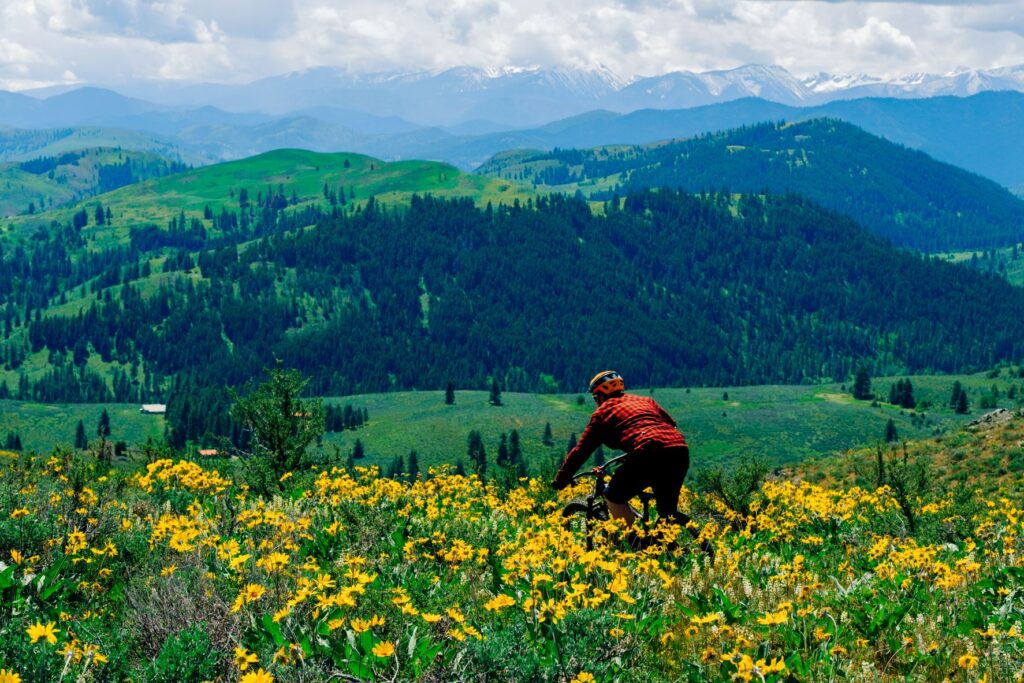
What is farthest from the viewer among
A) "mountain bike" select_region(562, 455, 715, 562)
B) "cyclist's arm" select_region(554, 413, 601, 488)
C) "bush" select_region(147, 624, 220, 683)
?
"mountain bike" select_region(562, 455, 715, 562)

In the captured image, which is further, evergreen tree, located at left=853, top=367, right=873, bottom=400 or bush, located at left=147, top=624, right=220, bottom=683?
evergreen tree, located at left=853, top=367, right=873, bottom=400

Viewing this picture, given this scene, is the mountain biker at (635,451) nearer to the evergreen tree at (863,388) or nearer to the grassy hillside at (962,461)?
the grassy hillside at (962,461)

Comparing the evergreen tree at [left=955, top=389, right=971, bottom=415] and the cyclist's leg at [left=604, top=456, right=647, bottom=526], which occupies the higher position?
the cyclist's leg at [left=604, top=456, right=647, bottom=526]

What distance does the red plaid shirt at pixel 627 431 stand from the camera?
36.5 feet

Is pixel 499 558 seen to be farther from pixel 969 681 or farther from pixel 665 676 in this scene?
pixel 969 681

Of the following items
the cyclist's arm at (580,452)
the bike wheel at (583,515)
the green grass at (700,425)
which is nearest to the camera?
the cyclist's arm at (580,452)

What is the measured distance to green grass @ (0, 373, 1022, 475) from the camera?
143m

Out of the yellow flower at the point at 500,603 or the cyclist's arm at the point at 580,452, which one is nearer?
the yellow flower at the point at 500,603

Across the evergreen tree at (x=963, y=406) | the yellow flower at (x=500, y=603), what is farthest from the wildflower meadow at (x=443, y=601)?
the evergreen tree at (x=963, y=406)

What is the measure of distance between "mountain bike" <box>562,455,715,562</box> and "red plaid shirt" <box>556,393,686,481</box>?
23 cm

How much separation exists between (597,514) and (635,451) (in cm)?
169

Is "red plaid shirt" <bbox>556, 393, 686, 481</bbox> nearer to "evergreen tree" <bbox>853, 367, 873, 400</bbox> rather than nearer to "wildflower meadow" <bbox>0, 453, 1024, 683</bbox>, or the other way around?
"wildflower meadow" <bbox>0, 453, 1024, 683</bbox>

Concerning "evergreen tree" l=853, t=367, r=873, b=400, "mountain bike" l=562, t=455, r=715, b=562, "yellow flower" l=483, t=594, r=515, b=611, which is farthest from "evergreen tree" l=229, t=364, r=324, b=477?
"evergreen tree" l=853, t=367, r=873, b=400

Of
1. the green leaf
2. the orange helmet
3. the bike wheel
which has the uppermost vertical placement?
the orange helmet
